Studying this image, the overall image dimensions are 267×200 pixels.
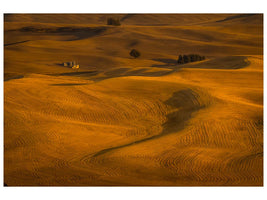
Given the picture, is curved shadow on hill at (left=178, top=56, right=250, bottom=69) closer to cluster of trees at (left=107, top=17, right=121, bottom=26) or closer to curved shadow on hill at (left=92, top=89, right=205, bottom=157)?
curved shadow on hill at (left=92, top=89, right=205, bottom=157)

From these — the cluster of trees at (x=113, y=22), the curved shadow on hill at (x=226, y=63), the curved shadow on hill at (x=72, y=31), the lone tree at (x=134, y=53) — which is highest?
the cluster of trees at (x=113, y=22)

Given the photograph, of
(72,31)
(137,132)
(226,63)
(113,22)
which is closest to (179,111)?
(137,132)

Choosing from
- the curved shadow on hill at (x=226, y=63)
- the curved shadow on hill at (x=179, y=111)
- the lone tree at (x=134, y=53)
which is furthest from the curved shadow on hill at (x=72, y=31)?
the curved shadow on hill at (x=179, y=111)

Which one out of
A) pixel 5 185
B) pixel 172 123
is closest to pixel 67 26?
pixel 172 123

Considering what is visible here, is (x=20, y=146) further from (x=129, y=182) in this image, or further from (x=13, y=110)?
(x=129, y=182)

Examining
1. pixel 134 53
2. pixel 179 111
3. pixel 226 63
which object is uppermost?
pixel 134 53

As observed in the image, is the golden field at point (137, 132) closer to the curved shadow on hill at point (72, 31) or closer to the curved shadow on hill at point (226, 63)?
the curved shadow on hill at point (226, 63)

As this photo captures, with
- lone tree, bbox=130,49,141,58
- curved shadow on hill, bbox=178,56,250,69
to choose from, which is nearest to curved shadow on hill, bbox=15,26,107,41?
lone tree, bbox=130,49,141,58

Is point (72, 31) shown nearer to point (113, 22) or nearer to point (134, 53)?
point (113, 22)
